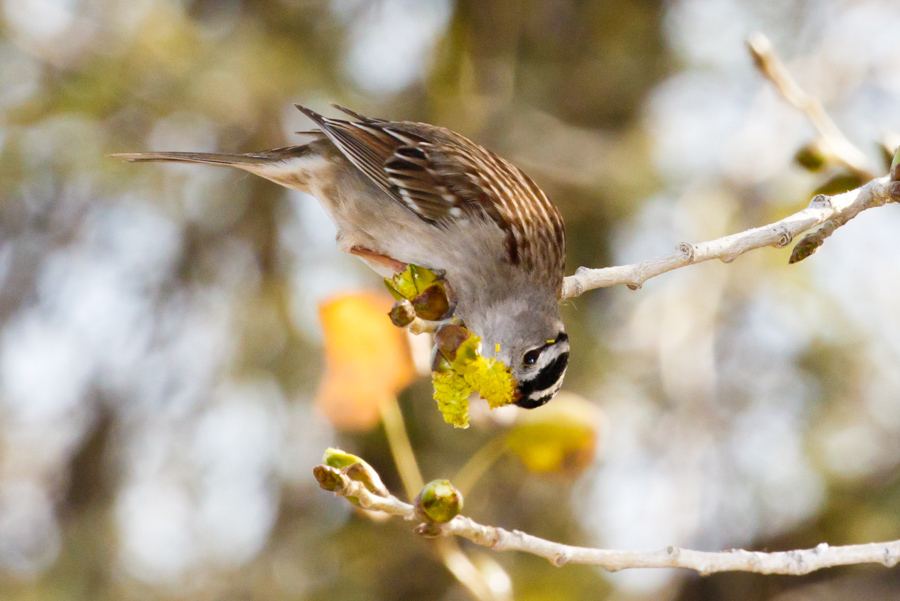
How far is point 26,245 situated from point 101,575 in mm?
2052

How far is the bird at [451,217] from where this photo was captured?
2.58m

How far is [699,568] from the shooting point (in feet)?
6.15

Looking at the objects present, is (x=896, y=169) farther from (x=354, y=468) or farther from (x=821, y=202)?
(x=354, y=468)

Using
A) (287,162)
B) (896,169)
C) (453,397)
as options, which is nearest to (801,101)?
(896,169)

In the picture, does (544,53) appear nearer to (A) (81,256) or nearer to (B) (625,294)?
(B) (625,294)

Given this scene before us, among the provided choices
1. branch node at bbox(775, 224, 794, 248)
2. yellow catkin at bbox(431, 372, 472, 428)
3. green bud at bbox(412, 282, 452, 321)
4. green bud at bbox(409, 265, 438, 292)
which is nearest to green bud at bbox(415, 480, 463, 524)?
yellow catkin at bbox(431, 372, 472, 428)

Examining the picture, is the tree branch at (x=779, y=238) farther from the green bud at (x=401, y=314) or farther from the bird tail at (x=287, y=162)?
the bird tail at (x=287, y=162)

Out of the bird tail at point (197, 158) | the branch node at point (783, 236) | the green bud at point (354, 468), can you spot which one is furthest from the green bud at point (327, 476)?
the bird tail at point (197, 158)

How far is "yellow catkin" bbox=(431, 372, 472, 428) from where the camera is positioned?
6.03ft

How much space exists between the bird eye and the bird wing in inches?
14.6

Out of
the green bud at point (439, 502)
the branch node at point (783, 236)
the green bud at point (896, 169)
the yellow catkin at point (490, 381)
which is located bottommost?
the green bud at point (439, 502)

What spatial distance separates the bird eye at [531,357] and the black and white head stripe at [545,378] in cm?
1

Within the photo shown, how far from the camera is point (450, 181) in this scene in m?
2.83

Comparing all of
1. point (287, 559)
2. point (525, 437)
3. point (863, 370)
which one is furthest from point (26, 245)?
point (863, 370)
